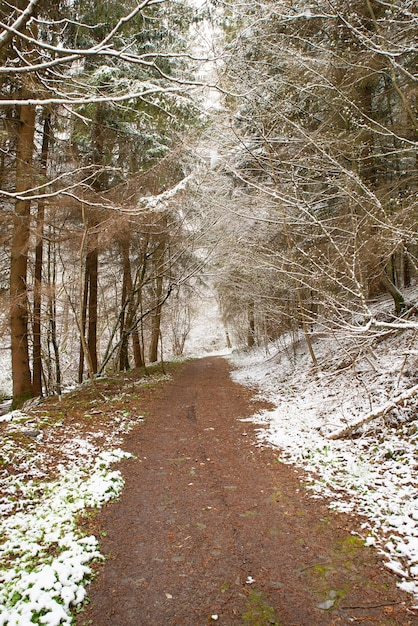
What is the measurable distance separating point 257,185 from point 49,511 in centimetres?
679

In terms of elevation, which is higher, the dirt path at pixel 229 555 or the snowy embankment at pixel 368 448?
the snowy embankment at pixel 368 448

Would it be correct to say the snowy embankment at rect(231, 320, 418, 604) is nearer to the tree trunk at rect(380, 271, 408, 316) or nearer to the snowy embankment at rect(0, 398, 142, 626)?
the tree trunk at rect(380, 271, 408, 316)

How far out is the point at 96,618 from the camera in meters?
2.69

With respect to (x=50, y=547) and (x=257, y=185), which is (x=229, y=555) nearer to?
(x=50, y=547)

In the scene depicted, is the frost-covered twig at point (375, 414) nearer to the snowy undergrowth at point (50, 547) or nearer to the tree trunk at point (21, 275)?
the snowy undergrowth at point (50, 547)

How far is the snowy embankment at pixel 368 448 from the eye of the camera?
353cm

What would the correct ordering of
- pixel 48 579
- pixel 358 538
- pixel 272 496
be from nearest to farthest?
1. pixel 48 579
2. pixel 358 538
3. pixel 272 496

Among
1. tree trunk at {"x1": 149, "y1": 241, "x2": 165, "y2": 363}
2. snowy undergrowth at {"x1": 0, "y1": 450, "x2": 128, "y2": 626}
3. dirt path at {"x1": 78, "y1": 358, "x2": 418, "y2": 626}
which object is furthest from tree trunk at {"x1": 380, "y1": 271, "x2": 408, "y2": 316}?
tree trunk at {"x1": 149, "y1": 241, "x2": 165, "y2": 363}

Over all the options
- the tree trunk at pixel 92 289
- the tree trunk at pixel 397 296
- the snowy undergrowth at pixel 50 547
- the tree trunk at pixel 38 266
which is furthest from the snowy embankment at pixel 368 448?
the tree trunk at pixel 92 289

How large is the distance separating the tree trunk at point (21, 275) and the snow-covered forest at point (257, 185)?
0.05 meters

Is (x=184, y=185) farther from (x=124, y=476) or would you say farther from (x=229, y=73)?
(x=124, y=476)

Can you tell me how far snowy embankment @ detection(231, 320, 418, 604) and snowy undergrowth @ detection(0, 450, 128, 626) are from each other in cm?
270

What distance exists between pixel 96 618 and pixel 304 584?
5.49 feet

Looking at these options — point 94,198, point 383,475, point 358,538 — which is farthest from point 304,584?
point 94,198
